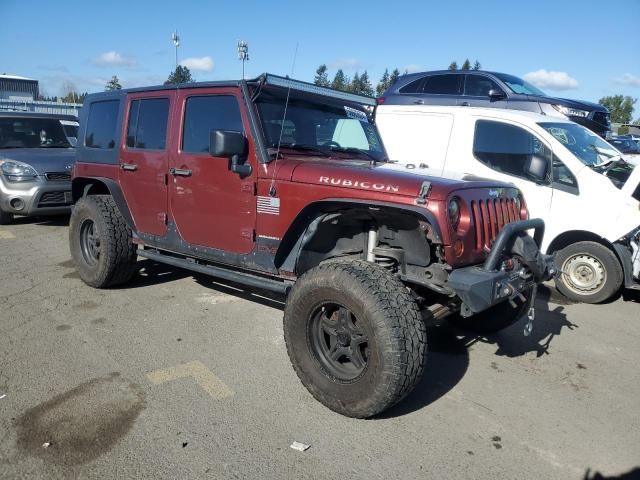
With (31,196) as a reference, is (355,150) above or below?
above

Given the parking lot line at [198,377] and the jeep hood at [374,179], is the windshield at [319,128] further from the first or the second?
the parking lot line at [198,377]

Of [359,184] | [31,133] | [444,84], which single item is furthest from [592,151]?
[31,133]

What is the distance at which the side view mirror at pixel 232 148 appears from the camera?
3523 mm

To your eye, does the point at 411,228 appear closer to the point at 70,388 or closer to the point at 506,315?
the point at 506,315

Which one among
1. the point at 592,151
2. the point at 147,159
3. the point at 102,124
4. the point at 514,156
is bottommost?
the point at 147,159

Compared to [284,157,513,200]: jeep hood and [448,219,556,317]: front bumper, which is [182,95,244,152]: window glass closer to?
[284,157,513,200]: jeep hood

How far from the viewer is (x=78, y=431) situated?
283 centimetres

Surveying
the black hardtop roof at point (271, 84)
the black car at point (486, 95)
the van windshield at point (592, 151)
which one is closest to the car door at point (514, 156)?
the van windshield at point (592, 151)

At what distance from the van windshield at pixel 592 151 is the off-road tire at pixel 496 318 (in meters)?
2.47

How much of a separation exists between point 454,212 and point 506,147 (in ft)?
11.0

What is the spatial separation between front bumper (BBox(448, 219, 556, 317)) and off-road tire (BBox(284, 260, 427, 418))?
12.4 inches

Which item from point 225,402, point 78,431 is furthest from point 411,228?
point 78,431

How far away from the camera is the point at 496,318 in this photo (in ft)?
13.9

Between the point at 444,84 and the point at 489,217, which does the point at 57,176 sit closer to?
the point at 444,84
